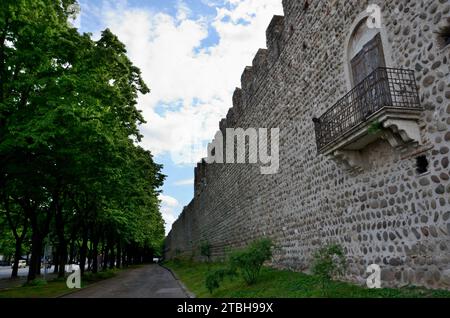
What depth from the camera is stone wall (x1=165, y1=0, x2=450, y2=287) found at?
21.8 ft

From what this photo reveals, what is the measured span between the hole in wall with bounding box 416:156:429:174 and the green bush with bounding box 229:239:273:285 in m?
6.62

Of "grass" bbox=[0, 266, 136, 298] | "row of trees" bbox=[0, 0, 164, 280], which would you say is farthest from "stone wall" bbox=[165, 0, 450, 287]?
"grass" bbox=[0, 266, 136, 298]

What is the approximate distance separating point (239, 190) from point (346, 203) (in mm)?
12954

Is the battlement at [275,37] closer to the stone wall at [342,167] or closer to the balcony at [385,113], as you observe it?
the stone wall at [342,167]

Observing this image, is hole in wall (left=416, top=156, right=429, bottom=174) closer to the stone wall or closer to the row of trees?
the stone wall

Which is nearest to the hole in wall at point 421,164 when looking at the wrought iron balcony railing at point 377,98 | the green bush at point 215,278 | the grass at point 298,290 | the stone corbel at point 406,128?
the stone corbel at point 406,128

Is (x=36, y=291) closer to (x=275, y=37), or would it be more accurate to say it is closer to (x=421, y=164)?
(x=275, y=37)

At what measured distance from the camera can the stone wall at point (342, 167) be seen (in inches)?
262

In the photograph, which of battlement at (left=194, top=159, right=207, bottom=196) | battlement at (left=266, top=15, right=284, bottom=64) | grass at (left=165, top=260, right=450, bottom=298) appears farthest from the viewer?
battlement at (left=194, top=159, right=207, bottom=196)

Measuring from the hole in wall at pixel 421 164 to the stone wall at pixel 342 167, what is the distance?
124 mm

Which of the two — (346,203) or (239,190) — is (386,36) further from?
(239,190)

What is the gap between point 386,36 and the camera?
26.6 feet

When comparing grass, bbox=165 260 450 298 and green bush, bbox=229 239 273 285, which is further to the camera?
green bush, bbox=229 239 273 285

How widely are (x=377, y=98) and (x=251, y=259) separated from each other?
7.16 m
